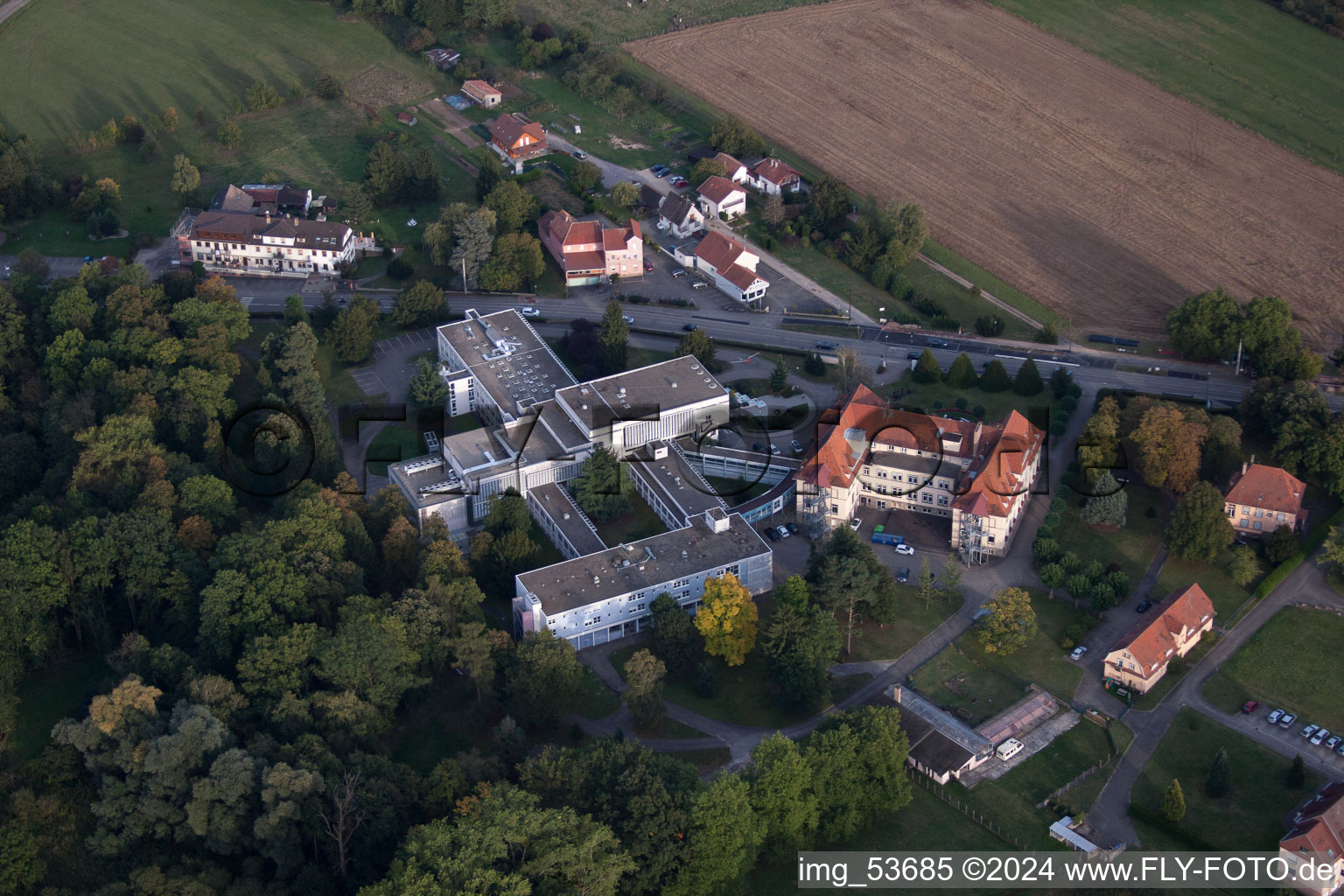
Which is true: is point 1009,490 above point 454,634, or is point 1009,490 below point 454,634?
above

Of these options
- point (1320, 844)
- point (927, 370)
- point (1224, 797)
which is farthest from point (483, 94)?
point (1320, 844)

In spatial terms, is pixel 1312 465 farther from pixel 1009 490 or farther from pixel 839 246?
pixel 839 246

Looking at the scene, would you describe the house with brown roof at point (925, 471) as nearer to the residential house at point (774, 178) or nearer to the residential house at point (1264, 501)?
the residential house at point (1264, 501)

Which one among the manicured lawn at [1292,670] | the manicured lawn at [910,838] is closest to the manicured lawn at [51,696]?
the manicured lawn at [910,838]

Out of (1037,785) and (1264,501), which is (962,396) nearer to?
(1264,501)

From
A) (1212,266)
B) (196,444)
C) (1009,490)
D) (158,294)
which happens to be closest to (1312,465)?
(1009,490)

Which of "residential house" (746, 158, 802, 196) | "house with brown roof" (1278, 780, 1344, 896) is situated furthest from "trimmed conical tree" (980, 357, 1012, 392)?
"house with brown roof" (1278, 780, 1344, 896)
